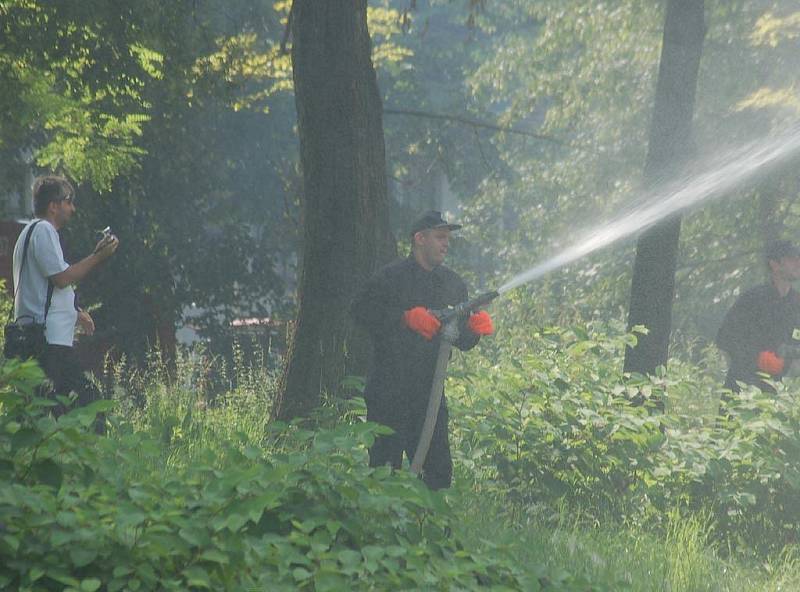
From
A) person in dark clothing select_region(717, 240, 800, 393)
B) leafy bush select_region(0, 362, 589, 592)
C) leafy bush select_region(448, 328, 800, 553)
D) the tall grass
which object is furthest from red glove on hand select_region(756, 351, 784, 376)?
leafy bush select_region(0, 362, 589, 592)

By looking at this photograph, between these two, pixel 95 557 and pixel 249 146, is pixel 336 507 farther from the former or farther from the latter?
pixel 249 146

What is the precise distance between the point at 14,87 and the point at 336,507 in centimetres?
702

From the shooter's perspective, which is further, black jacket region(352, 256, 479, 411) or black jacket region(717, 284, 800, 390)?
black jacket region(717, 284, 800, 390)

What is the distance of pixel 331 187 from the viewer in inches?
354

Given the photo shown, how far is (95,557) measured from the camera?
380 cm

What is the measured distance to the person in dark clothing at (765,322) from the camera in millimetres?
9062

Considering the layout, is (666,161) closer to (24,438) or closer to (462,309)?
(462,309)

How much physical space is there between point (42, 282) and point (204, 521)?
3.39 meters

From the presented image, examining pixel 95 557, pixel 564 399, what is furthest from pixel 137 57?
pixel 95 557

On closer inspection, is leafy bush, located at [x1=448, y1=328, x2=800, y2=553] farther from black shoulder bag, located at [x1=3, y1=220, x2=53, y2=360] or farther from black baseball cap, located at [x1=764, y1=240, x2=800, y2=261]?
black shoulder bag, located at [x1=3, y1=220, x2=53, y2=360]

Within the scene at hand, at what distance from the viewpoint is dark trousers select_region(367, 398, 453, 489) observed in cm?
670

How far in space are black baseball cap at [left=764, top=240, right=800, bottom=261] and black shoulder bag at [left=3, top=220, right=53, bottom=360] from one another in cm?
499

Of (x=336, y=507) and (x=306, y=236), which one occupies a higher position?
(x=306, y=236)

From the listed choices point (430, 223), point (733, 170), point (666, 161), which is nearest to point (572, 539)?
point (430, 223)
